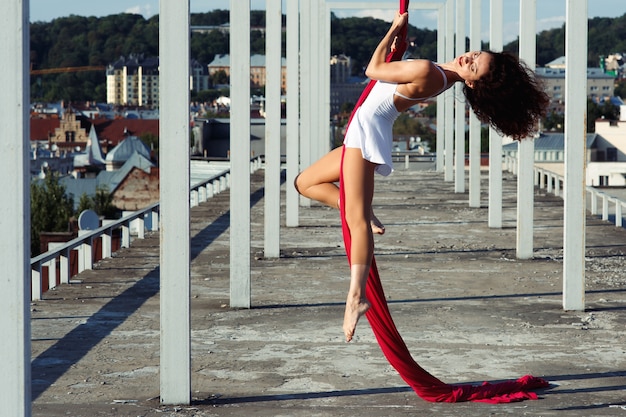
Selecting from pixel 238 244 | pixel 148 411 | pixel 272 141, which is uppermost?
pixel 272 141

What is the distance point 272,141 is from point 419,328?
4957 millimetres

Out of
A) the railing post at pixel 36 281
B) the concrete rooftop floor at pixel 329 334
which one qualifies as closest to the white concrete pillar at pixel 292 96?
the concrete rooftop floor at pixel 329 334

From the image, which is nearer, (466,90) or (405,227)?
(466,90)

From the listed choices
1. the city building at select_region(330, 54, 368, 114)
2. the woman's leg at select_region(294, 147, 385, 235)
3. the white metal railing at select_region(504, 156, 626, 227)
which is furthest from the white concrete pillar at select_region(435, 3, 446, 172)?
the city building at select_region(330, 54, 368, 114)

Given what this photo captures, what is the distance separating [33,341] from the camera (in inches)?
404

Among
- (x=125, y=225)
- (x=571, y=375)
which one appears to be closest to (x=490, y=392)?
(x=571, y=375)

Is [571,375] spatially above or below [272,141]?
below

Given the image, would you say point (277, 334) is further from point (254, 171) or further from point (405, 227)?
point (254, 171)

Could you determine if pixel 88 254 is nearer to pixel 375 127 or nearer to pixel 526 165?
pixel 526 165

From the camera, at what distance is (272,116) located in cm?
1512

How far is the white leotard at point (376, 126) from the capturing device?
6641 millimetres

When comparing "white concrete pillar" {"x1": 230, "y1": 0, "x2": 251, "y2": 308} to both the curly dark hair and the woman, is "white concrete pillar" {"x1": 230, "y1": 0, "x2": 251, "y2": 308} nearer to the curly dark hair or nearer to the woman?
the woman

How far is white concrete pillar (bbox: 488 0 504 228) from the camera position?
1748cm

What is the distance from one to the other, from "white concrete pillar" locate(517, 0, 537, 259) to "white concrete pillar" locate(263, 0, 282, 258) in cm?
282
